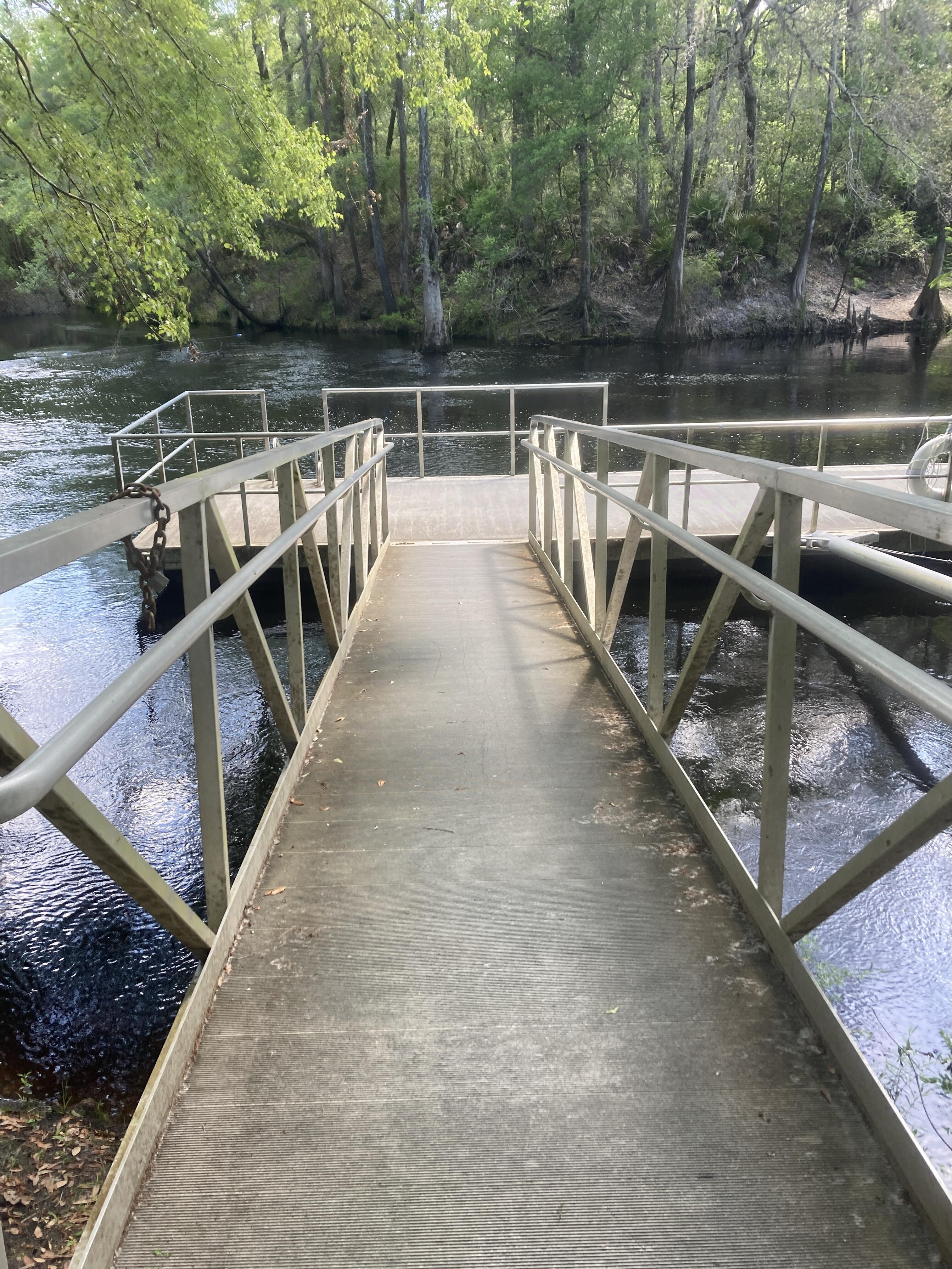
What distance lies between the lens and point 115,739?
5820mm

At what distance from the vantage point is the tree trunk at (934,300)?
2880cm

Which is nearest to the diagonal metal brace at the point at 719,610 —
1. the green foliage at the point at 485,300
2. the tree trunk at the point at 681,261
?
the tree trunk at the point at 681,261

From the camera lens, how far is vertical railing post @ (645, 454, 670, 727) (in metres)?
3.24

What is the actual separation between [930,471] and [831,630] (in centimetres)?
715

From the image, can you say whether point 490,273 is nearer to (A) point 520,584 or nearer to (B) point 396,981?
(A) point 520,584

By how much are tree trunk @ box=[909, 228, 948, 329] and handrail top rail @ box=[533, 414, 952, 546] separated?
30644mm

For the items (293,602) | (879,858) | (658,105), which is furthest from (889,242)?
(879,858)

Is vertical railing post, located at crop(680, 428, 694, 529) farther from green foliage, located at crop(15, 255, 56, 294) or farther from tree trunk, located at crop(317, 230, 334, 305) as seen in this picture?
tree trunk, located at crop(317, 230, 334, 305)

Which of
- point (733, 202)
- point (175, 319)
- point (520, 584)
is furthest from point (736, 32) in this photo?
point (520, 584)

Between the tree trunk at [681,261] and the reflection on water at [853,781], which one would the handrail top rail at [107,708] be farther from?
the tree trunk at [681,261]

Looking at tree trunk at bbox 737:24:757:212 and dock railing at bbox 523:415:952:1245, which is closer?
dock railing at bbox 523:415:952:1245

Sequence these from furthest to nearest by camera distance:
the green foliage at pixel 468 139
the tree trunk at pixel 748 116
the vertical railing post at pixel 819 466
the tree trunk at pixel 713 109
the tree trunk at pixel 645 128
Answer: the tree trunk at pixel 645 128, the tree trunk at pixel 748 116, the tree trunk at pixel 713 109, the green foliage at pixel 468 139, the vertical railing post at pixel 819 466

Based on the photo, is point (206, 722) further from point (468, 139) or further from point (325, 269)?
point (468, 139)

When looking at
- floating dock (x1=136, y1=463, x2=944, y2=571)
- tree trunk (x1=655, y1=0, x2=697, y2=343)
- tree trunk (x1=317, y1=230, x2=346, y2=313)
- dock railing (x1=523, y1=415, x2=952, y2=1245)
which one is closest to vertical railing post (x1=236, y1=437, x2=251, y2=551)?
floating dock (x1=136, y1=463, x2=944, y2=571)
